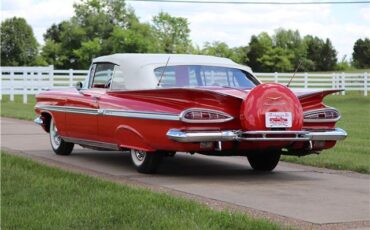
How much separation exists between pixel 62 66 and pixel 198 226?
82.8 meters

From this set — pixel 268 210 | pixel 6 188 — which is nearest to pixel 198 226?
pixel 268 210

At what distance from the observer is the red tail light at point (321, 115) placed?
8508mm

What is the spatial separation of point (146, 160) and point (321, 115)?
2.29 metres

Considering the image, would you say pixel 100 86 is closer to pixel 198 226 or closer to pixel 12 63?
pixel 198 226

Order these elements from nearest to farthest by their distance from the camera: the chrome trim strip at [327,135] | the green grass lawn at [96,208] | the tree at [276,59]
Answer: the green grass lawn at [96,208], the chrome trim strip at [327,135], the tree at [276,59]

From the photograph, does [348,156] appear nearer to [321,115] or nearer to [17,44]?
[321,115]

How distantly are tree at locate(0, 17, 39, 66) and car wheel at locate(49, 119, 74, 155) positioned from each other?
255 feet

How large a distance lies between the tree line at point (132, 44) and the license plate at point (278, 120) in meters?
66.8

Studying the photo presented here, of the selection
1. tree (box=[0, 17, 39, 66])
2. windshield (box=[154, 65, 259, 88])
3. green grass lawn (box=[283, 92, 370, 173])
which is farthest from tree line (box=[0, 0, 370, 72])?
windshield (box=[154, 65, 259, 88])

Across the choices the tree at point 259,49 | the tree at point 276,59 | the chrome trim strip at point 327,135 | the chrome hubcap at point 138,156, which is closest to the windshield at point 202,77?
the chrome hubcap at point 138,156

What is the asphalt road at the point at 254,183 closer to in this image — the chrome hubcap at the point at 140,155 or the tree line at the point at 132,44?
the chrome hubcap at the point at 140,155

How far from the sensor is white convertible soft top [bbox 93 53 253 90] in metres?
9.07

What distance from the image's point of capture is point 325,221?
6.02 m

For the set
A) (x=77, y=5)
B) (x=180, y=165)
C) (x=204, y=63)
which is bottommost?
(x=180, y=165)
